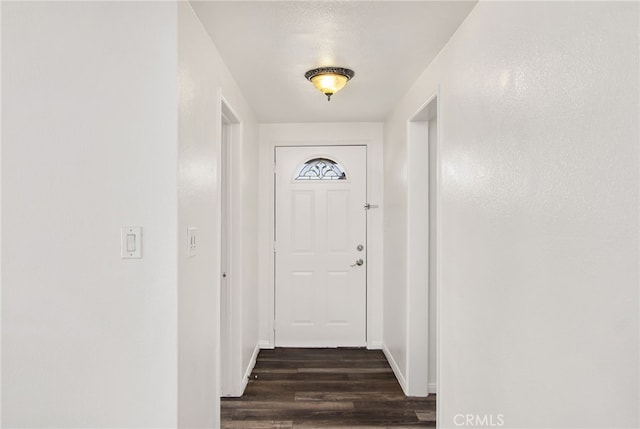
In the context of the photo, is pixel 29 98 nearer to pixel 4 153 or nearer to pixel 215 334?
pixel 4 153

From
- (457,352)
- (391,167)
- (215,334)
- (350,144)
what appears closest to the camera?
(457,352)

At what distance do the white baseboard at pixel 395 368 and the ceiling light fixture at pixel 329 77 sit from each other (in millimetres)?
2166

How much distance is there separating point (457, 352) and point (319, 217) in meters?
2.45

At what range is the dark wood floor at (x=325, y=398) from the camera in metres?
2.81

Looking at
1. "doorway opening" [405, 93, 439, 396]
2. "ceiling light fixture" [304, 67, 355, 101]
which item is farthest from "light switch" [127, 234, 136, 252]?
"doorway opening" [405, 93, 439, 396]

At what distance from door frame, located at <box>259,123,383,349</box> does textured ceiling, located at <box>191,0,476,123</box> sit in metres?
0.98

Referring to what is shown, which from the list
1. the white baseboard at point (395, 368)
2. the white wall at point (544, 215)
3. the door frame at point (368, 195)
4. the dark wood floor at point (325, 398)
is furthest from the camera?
the door frame at point (368, 195)

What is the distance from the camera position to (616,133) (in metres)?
1.00

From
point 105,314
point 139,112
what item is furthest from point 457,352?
point 139,112

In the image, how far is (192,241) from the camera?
1922 mm

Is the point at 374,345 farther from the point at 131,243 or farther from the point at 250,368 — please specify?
the point at 131,243

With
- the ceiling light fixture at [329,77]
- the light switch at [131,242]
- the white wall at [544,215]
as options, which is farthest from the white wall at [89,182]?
the white wall at [544,215]

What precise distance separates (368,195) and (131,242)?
2923 mm

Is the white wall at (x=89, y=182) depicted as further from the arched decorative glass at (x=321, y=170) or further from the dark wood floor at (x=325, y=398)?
the arched decorative glass at (x=321, y=170)
